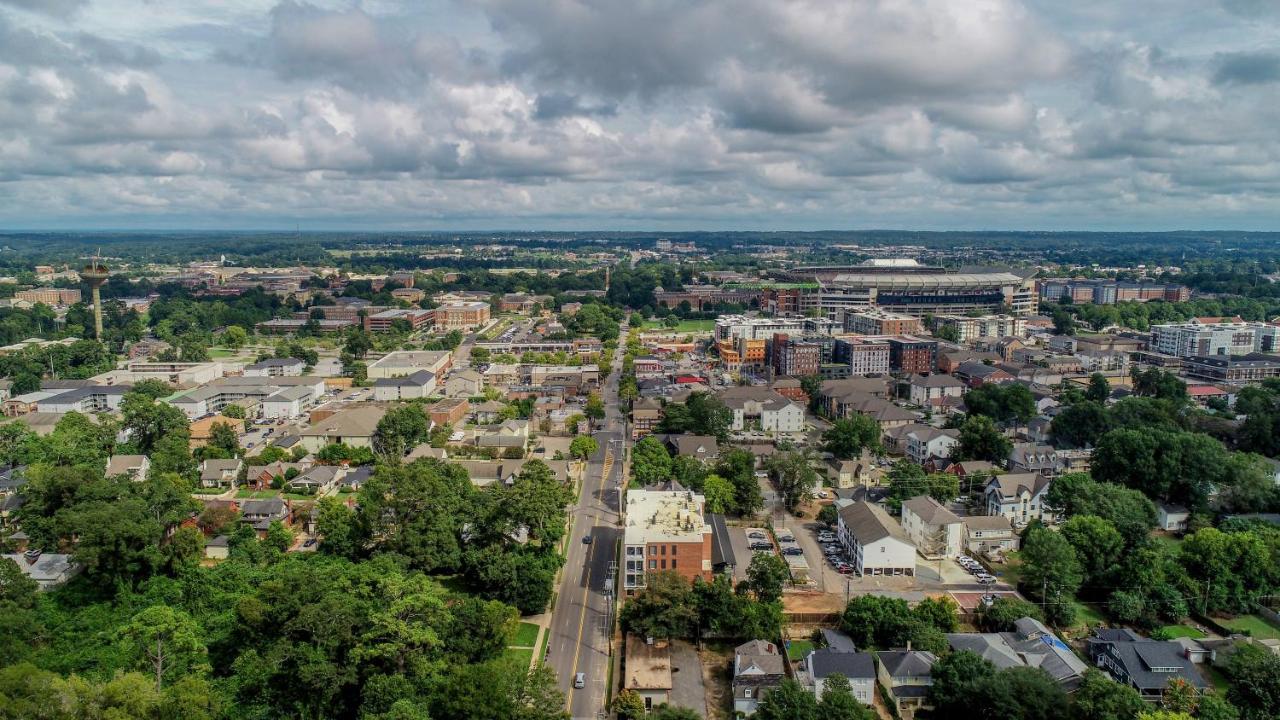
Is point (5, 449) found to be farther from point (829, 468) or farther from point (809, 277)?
point (809, 277)

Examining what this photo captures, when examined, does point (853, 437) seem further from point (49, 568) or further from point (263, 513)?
point (49, 568)

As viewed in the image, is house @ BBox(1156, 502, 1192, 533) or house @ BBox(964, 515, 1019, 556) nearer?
house @ BBox(964, 515, 1019, 556)

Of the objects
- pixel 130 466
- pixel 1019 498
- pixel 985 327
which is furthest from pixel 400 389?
pixel 985 327

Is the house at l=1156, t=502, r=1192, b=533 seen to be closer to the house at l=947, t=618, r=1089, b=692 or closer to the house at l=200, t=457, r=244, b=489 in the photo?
the house at l=947, t=618, r=1089, b=692

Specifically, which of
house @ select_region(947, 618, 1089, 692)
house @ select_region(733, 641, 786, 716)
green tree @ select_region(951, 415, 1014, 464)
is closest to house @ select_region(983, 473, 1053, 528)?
green tree @ select_region(951, 415, 1014, 464)

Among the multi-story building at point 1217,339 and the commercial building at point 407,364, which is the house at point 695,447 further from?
the multi-story building at point 1217,339
